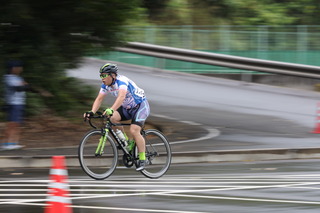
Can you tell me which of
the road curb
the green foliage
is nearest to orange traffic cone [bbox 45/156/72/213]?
the road curb

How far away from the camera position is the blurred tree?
49.9ft

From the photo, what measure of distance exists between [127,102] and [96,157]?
2.97 ft

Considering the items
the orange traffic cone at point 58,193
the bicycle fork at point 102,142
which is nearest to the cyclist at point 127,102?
the bicycle fork at point 102,142

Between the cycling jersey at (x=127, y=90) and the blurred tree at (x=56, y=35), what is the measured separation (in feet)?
15.0

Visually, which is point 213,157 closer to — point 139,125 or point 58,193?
point 139,125

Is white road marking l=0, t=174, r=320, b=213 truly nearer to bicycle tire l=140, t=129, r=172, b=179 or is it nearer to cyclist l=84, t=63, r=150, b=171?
bicycle tire l=140, t=129, r=172, b=179

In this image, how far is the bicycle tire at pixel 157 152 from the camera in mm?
11328

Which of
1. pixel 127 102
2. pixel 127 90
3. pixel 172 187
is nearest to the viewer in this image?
pixel 172 187

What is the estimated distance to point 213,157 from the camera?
13156mm

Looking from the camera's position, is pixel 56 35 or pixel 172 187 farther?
pixel 56 35

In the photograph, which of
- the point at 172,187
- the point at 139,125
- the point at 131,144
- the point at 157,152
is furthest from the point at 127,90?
the point at 172,187

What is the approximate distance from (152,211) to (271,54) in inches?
742

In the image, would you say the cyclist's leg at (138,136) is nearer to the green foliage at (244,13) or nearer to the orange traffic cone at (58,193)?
the orange traffic cone at (58,193)

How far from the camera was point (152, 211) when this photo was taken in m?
7.89
